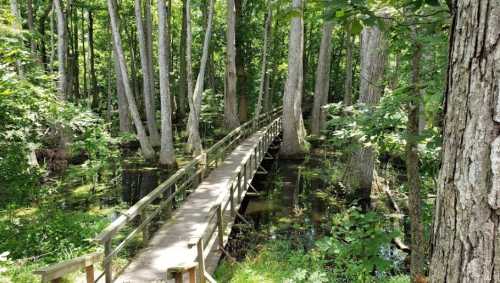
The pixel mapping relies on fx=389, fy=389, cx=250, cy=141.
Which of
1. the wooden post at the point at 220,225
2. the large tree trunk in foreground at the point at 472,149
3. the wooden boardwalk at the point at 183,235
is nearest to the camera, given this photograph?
the large tree trunk in foreground at the point at 472,149

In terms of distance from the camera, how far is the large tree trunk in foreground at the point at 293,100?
14.8 m

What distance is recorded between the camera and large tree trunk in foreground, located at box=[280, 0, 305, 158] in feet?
48.7

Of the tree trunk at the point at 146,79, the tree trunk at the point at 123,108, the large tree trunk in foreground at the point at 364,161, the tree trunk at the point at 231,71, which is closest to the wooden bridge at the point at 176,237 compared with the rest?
the large tree trunk in foreground at the point at 364,161

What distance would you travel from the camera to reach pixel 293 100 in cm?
1548

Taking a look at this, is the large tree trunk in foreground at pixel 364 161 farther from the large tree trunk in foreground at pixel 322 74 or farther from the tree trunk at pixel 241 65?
the tree trunk at pixel 241 65

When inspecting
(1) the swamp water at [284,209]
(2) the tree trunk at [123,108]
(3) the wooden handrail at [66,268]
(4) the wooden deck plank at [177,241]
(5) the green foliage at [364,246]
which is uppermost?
(2) the tree trunk at [123,108]

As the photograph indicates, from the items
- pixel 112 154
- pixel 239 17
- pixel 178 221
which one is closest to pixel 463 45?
pixel 178 221

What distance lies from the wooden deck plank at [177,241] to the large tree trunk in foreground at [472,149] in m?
3.14

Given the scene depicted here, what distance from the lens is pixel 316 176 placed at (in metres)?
13.9

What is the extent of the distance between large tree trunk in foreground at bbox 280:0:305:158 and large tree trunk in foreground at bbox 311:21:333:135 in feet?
8.91

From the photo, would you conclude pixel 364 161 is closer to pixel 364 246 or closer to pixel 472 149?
pixel 364 246

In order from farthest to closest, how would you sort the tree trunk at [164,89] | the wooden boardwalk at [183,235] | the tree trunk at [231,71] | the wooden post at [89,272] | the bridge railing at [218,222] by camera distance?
the tree trunk at [231,71]
the tree trunk at [164,89]
the wooden boardwalk at [183,235]
the bridge railing at [218,222]
the wooden post at [89,272]

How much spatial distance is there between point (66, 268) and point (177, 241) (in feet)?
9.45

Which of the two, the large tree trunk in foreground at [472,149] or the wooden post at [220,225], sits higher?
the large tree trunk in foreground at [472,149]
